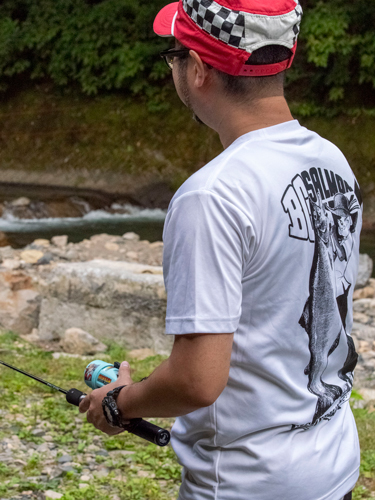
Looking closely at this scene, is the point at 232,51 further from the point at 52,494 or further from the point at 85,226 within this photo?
the point at 85,226

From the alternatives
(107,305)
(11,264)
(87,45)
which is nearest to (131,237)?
(11,264)

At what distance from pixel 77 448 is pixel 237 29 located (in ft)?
8.44

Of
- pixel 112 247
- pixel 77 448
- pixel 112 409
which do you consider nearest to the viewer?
pixel 112 409

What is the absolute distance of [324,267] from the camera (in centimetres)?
128

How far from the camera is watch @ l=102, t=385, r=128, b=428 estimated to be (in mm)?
1304

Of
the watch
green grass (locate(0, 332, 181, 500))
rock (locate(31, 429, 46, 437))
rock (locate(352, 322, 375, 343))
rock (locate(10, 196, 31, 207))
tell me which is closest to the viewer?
the watch

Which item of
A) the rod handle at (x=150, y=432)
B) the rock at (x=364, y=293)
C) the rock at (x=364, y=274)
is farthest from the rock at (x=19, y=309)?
the rod handle at (x=150, y=432)

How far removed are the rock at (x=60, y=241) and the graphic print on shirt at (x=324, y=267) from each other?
9.59 meters

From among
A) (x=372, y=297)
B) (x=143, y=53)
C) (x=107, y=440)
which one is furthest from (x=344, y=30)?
(x=107, y=440)

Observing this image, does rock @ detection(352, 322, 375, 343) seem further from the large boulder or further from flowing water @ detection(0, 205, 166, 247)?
flowing water @ detection(0, 205, 166, 247)

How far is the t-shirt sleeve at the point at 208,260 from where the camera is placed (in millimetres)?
1091

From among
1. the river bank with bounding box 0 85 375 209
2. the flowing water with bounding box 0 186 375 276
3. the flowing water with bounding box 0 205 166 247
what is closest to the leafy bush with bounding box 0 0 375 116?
the river bank with bounding box 0 85 375 209

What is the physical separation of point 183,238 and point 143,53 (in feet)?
52.7

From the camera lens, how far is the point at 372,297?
27.4ft
